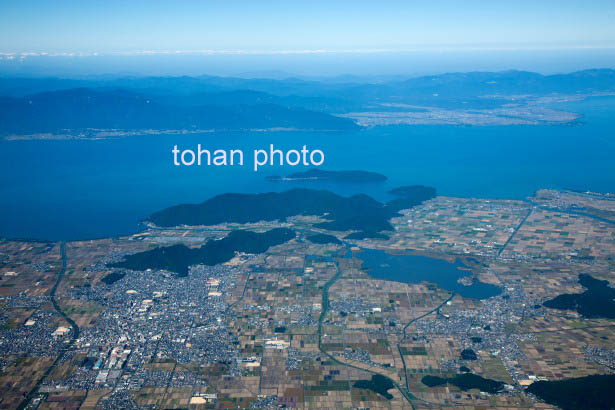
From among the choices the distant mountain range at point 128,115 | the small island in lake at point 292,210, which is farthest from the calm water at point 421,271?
the distant mountain range at point 128,115

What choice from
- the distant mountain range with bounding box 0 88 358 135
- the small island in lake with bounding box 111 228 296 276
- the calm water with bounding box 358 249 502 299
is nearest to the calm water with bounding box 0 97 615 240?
the distant mountain range with bounding box 0 88 358 135

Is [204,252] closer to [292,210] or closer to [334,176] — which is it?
[292,210]

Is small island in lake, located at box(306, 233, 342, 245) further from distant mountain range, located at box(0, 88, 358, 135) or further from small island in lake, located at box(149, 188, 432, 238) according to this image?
distant mountain range, located at box(0, 88, 358, 135)

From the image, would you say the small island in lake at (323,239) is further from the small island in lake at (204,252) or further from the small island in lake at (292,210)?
the small island in lake at (292,210)

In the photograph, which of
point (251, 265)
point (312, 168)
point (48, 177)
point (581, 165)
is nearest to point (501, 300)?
point (251, 265)

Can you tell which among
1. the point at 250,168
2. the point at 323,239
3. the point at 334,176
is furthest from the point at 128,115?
the point at 323,239
